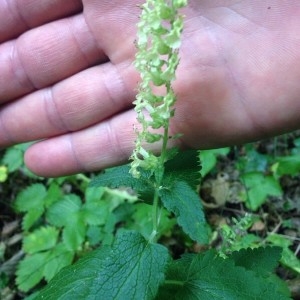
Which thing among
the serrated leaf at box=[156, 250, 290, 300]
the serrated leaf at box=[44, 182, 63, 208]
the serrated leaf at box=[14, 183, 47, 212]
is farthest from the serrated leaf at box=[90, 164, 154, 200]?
the serrated leaf at box=[14, 183, 47, 212]

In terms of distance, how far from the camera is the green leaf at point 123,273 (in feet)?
5.13

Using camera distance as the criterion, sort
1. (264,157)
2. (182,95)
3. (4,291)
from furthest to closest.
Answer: (264,157)
(4,291)
(182,95)

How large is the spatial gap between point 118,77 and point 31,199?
4.21 ft

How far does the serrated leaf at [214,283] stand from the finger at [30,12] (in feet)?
5.53

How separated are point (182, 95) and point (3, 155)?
7.01 feet

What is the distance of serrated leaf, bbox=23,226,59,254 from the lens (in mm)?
2977

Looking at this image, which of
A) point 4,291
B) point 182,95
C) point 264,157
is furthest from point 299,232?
point 4,291

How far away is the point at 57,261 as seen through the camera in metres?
2.83

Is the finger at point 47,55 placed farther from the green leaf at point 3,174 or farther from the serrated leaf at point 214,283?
the serrated leaf at point 214,283

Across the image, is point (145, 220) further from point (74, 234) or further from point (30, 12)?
point (30, 12)

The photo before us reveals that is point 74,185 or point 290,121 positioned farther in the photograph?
point 74,185

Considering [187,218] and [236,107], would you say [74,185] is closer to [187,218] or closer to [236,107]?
[236,107]

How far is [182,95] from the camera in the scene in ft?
7.41

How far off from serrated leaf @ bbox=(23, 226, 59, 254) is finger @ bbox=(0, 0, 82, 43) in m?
1.31
